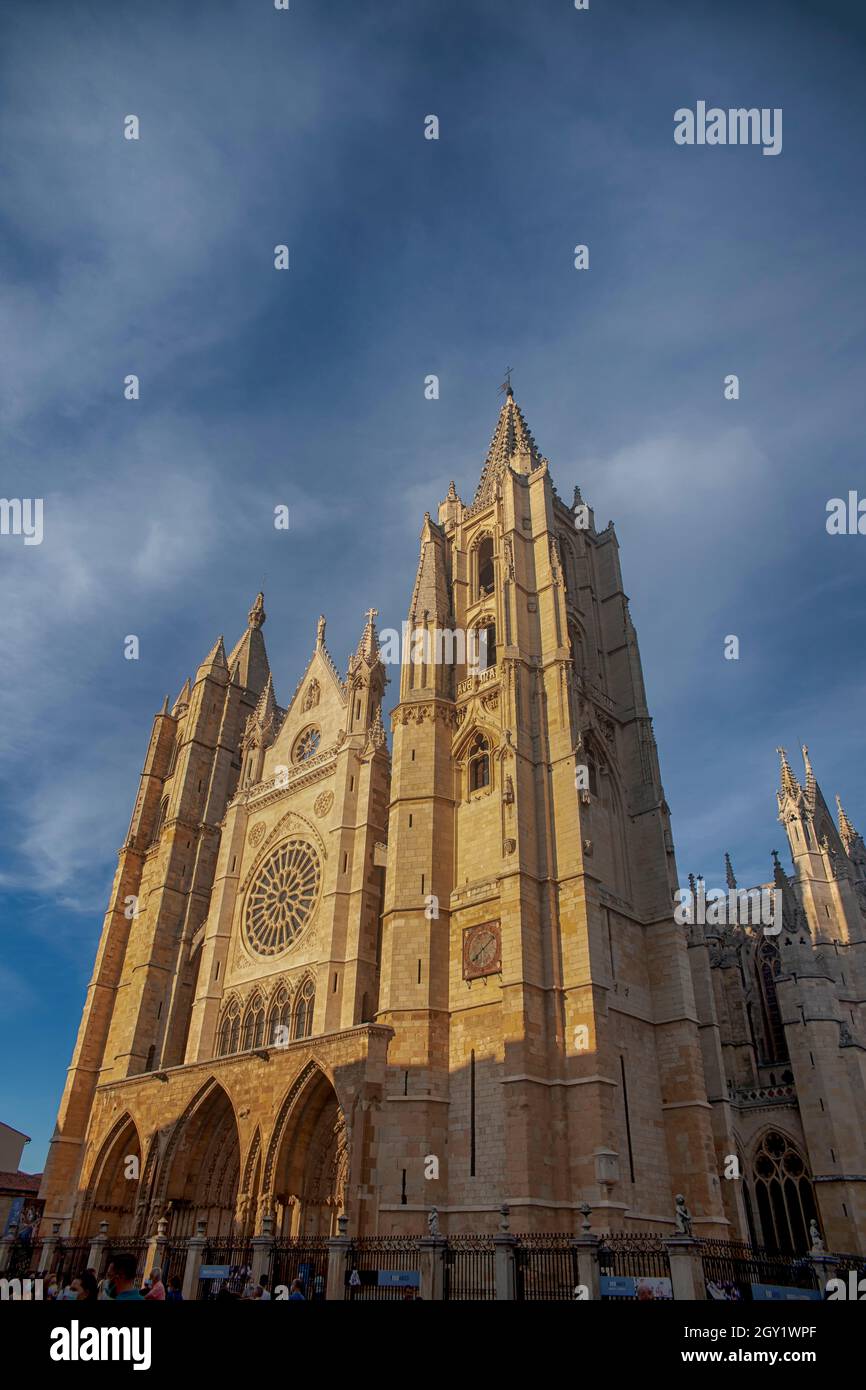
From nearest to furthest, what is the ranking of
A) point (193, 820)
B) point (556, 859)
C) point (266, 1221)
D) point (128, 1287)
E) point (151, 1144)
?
1. point (128, 1287)
2. point (266, 1221)
3. point (556, 859)
4. point (151, 1144)
5. point (193, 820)

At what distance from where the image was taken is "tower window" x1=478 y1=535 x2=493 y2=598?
31719mm

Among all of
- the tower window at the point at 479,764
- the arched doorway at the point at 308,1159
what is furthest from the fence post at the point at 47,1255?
the tower window at the point at 479,764

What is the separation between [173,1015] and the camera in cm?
3061

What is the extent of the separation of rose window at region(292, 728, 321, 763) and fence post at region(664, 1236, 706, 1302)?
21449 mm

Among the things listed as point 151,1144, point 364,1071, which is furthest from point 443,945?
point 151,1144

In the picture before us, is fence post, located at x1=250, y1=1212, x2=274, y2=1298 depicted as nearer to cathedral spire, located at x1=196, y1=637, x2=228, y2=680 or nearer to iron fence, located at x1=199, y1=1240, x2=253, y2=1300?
iron fence, located at x1=199, y1=1240, x2=253, y2=1300

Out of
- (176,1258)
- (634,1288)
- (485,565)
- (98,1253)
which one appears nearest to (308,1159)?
(176,1258)

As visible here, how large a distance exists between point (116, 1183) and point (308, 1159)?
9515 millimetres

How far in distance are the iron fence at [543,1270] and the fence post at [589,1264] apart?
1.30ft

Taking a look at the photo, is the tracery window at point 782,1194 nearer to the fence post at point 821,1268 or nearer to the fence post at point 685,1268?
the fence post at point 821,1268

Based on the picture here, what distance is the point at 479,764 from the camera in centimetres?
2650
